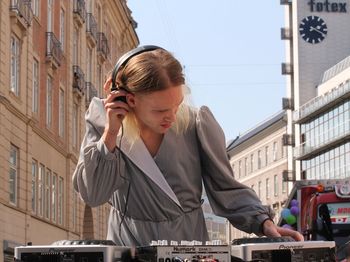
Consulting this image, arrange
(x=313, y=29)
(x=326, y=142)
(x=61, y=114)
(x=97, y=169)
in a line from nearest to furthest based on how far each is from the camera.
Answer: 1. (x=97, y=169)
2. (x=61, y=114)
3. (x=326, y=142)
4. (x=313, y=29)

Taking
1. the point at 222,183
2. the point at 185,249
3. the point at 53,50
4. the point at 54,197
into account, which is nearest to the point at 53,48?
the point at 53,50

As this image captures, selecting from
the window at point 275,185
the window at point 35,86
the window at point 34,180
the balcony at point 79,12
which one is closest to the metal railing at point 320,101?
the window at point 275,185

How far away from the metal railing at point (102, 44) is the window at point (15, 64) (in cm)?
1842

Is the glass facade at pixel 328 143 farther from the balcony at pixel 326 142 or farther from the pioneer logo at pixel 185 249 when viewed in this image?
the pioneer logo at pixel 185 249

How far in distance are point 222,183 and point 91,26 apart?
4409 cm

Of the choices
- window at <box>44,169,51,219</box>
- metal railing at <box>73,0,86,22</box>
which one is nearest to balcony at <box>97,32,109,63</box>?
metal railing at <box>73,0,86,22</box>

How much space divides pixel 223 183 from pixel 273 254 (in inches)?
25.6

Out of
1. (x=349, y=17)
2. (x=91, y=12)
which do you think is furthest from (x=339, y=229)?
(x=349, y=17)

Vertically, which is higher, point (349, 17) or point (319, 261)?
point (349, 17)

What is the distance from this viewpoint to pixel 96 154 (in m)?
3.52

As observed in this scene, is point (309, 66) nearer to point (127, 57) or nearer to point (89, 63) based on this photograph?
point (89, 63)

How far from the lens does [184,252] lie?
10.1 ft

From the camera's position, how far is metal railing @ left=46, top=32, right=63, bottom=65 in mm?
Answer: 36625

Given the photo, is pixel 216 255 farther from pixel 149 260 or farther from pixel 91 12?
pixel 91 12
